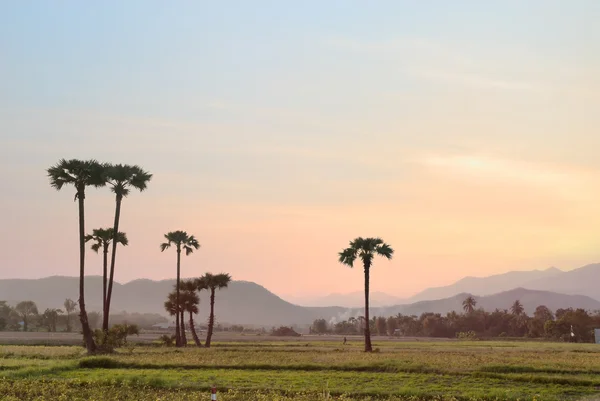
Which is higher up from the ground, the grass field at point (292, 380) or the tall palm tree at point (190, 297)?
the tall palm tree at point (190, 297)

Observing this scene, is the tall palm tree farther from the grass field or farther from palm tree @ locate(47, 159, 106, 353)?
the grass field

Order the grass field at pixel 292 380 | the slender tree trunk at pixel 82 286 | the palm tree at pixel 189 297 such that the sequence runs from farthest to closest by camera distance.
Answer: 1. the palm tree at pixel 189 297
2. the slender tree trunk at pixel 82 286
3. the grass field at pixel 292 380

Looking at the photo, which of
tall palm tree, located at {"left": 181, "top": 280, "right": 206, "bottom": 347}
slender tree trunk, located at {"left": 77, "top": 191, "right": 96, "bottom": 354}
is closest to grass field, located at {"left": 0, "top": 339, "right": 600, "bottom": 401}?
slender tree trunk, located at {"left": 77, "top": 191, "right": 96, "bottom": 354}

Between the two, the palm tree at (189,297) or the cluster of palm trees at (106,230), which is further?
the palm tree at (189,297)

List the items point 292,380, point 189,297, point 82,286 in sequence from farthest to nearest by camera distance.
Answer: point 189,297, point 82,286, point 292,380

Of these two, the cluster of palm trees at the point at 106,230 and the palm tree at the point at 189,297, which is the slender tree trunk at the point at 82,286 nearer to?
the cluster of palm trees at the point at 106,230

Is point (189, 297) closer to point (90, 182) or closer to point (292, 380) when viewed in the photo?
point (90, 182)

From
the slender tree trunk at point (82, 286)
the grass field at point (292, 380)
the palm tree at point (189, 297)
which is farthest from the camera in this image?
the palm tree at point (189, 297)

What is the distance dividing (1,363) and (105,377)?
13296 mm

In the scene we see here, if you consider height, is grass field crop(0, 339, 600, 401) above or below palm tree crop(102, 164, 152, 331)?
below

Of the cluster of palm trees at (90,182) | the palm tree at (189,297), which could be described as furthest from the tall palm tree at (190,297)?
the cluster of palm trees at (90,182)

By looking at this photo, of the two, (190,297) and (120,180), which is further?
(190,297)

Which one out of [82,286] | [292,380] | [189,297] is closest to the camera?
[292,380]

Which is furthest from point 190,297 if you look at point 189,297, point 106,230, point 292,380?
point 292,380
